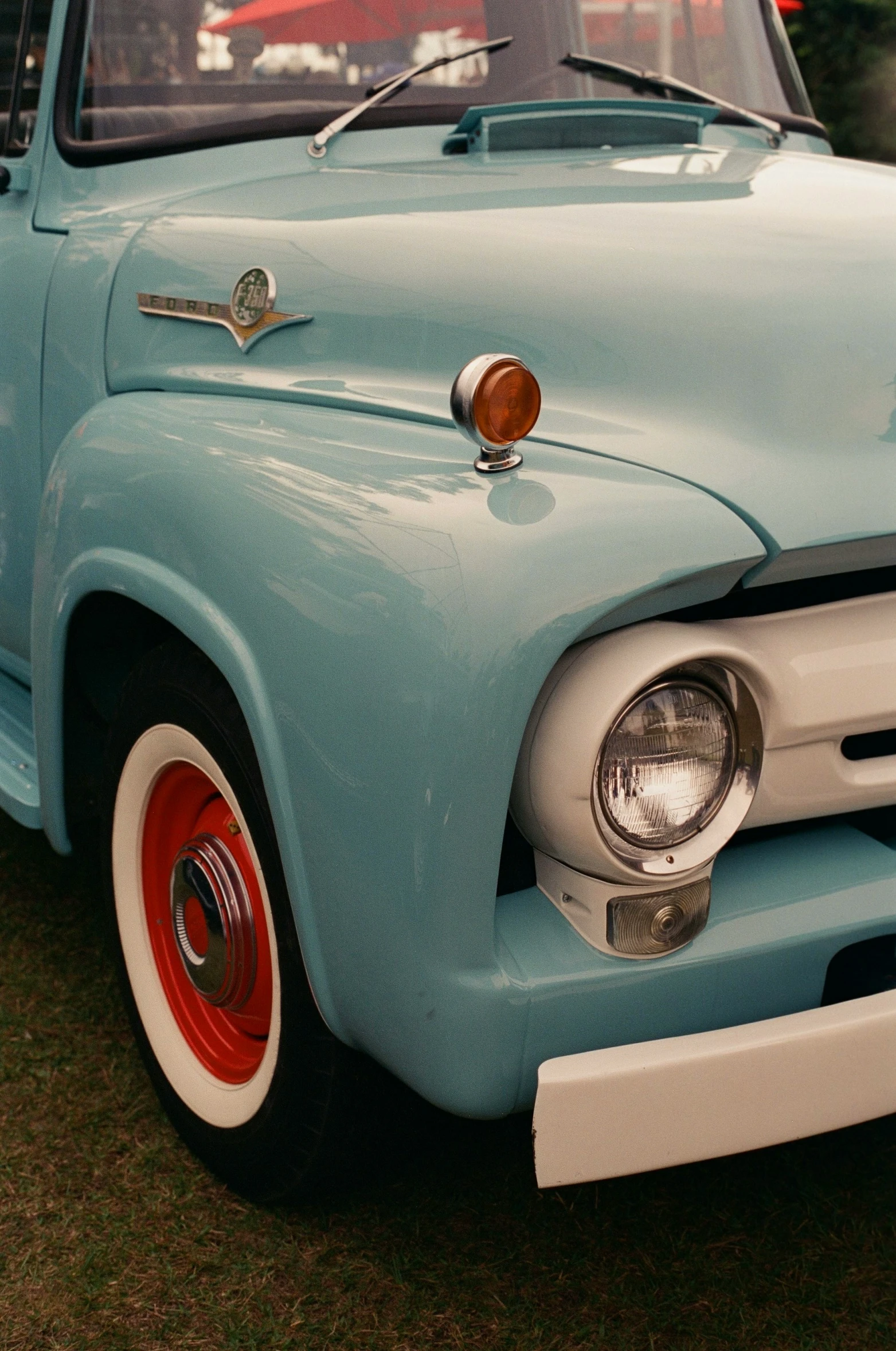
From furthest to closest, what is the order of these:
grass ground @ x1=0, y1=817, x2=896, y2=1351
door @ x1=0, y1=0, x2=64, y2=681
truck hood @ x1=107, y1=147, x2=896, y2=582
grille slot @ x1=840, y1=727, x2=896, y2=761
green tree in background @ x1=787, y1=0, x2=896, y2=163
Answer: green tree in background @ x1=787, y1=0, x2=896, y2=163 < door @ x1=0, y1=0, x2=64, y2=681 < grass ground @ x1=0, y1=817, x2=896, y2=1351 < grille slot @ x1=840, y1=727, x2=896, y2=761 < truck hood @ x1=107, y1=147, x2=896, y2=582

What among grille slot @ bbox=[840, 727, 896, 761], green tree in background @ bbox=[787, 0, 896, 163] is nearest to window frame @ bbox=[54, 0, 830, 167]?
grille slot @ bbox=[840, 727, 896, 761]

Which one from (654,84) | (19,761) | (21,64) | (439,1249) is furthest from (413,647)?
(21,64)

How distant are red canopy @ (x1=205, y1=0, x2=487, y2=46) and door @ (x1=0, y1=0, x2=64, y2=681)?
42 cm

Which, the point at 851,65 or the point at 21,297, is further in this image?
the point at 851,65

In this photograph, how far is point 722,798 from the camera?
1494mm

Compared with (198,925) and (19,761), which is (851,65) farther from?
(198,925)

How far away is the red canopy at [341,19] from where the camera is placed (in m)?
2.42

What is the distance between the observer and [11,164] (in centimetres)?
262

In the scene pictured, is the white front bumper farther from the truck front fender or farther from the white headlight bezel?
the white headlight bezel

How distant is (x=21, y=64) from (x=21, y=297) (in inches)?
19.6

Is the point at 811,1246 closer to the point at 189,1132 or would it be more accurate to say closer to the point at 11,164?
the point at 189,1132

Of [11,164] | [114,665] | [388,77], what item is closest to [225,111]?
[388,77]

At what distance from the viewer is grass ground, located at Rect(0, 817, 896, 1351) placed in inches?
71.3

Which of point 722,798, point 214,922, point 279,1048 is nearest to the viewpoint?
point 722,798
